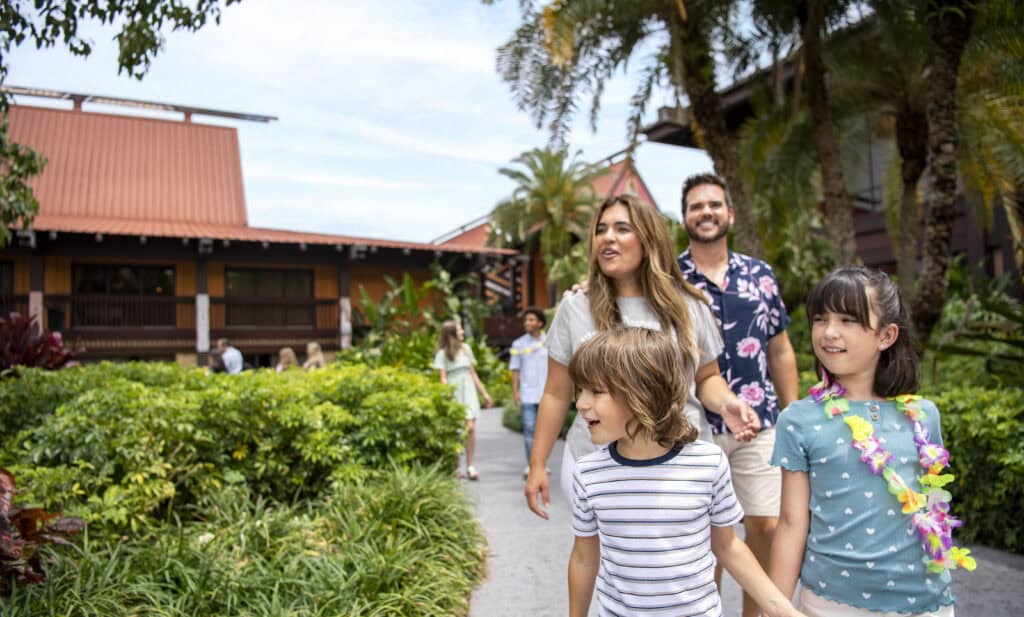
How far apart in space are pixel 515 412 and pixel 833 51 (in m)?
7.57

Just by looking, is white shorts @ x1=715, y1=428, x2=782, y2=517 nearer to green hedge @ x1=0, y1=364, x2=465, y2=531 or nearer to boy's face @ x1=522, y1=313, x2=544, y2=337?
green hedge @ x1=0, y1=364, x2=465, y2=531

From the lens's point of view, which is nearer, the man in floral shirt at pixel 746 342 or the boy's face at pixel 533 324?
the man in floral shirt at pixel 746 342

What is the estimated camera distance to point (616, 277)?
2773mm

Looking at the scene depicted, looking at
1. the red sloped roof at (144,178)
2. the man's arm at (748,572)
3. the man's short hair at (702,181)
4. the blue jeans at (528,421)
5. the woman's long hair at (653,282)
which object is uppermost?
the red sloped roof at (144,178)

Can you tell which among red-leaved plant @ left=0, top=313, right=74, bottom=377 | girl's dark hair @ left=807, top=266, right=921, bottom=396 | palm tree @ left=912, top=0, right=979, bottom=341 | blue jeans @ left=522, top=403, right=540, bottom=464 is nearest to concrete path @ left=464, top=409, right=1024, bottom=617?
blue jeans @ left=522, top=403, right=540, bottom=464

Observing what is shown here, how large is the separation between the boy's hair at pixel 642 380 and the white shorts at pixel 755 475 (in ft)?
3.67

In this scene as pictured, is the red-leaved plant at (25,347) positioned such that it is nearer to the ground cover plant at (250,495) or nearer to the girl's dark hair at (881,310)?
the ground cover plant at (250,495)

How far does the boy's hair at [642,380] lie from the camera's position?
2.00m

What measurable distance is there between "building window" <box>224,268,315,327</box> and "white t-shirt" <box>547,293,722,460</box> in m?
20.4

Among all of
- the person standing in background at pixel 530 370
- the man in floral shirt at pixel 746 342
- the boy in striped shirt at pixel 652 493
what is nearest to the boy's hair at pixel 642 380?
the boy in striped shirt at pixel 652 493

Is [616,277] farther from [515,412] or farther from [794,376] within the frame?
[515,412]

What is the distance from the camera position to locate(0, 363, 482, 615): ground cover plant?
11.7 feet

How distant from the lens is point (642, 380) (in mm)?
2000

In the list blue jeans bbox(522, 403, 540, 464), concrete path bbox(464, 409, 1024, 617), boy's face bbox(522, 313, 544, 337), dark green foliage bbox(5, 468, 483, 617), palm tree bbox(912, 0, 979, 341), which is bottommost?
concrete path bbox(464, 409, 1024, 617)
